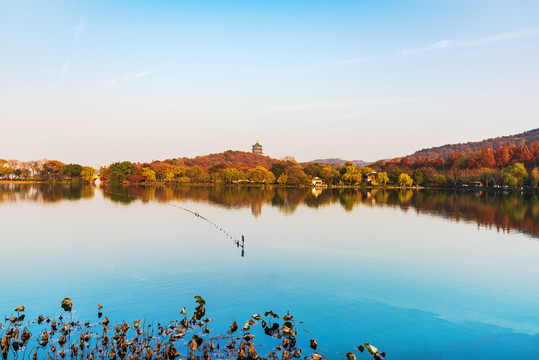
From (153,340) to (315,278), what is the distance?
9.08 metres

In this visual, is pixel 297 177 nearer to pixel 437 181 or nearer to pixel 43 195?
pixel 437 181

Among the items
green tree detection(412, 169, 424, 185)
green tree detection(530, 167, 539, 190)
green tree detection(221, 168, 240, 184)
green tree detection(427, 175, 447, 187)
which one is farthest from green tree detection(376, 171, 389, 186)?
green tree detection(221, 168, 240, 184)

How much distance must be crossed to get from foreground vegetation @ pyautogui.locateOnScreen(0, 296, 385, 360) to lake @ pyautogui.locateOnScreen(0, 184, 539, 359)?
58cm

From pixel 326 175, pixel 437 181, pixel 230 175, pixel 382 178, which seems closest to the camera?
pixel 437 181

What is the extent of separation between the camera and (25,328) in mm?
10891

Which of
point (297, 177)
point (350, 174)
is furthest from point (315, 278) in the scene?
point (350, 174)

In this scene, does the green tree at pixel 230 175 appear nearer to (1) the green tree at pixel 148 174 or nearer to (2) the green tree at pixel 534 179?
(1) the green tree at pixel 148 174

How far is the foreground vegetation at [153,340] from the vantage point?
9375 mm

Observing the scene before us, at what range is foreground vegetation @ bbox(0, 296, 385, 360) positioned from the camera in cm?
938

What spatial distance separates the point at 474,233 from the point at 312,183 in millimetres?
93253

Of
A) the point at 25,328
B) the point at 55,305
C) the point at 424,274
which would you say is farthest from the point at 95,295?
the point at 424,274

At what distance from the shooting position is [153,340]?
10.4 meters

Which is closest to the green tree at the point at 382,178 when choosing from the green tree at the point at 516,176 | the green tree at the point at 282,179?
the green tree at the point at 282,179

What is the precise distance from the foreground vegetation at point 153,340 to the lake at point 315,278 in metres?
0.58
